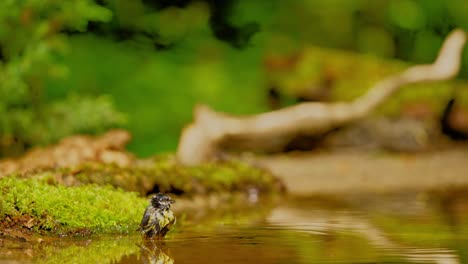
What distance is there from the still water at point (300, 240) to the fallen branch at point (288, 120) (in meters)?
4.47

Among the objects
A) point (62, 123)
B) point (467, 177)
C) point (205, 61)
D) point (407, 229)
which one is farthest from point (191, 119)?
point (407, 229)

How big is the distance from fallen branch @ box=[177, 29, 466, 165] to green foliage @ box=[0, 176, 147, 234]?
6515 millimetres

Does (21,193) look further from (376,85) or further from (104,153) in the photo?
(376,85)

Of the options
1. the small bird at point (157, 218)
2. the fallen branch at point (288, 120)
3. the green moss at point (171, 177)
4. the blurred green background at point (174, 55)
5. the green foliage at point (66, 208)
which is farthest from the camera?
the fallen branch at point (288, 120)

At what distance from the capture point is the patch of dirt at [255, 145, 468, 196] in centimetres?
1564

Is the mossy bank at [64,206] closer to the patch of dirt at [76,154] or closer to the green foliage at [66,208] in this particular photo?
the green foliage at [66,208]

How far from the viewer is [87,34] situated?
17625mm

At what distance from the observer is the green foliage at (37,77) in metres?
15.1

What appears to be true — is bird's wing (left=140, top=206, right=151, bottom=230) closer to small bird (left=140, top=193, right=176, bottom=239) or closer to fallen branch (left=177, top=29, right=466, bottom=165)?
small bird (left=140, top=193, right=176, bottom=239)

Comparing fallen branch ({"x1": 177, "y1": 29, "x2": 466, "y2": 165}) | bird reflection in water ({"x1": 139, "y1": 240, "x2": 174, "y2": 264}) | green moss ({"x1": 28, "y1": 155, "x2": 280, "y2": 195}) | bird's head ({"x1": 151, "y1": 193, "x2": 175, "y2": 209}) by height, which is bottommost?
bird reflection in water ({"x1": 139, "y1": 240, "x2": 174, "y2": 264})

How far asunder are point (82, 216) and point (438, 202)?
5350 mm

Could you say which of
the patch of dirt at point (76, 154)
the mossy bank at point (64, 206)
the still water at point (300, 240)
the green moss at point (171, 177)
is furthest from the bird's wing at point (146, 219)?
the patch of dirt at point (76, 154)

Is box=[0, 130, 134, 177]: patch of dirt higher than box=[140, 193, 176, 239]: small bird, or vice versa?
box=[0, 130, 134, 177]: patch of dirt

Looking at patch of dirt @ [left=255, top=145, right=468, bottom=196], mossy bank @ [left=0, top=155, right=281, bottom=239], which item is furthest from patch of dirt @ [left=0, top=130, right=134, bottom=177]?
patch of dirt @ [left=255, top=145, right=468, bottom=196]
